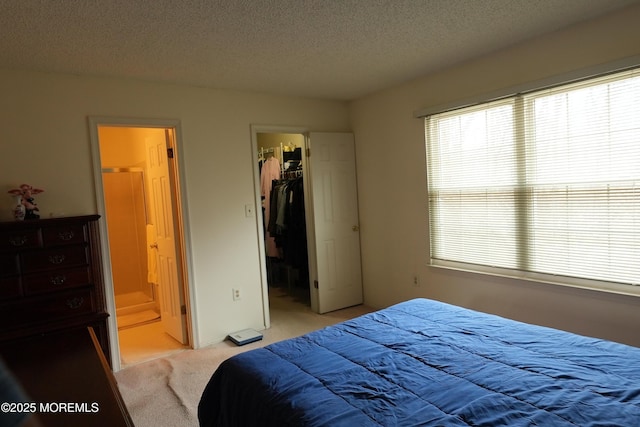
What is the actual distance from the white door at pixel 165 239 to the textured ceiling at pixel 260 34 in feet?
2.59

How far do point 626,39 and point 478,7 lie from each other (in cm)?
95

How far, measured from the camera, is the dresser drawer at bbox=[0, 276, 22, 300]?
8.22 feet

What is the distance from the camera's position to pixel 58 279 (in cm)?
270

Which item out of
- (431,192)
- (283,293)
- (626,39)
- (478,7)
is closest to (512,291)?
(431,192)

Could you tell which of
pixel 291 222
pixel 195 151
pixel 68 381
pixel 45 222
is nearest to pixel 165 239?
pixel 195 151

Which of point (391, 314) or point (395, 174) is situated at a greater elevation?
point (395, 174)

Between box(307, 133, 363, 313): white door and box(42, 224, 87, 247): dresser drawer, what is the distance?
7.11 feet

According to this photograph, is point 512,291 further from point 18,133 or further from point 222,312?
point 18,133

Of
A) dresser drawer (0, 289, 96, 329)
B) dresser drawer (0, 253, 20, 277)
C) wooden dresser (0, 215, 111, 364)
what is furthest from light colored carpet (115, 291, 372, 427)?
dresser drawer (0, 253, 20, 277)

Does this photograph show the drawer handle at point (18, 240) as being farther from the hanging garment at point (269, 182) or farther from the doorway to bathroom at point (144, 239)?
the hanging garment at point (269, 182)

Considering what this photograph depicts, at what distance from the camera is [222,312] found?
12.0 ft

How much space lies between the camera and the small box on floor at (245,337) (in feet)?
11.6

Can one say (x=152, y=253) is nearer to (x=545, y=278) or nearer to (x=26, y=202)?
(x=26, y=202)

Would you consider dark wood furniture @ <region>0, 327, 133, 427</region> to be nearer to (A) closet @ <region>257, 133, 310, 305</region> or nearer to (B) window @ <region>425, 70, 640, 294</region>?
(B) window @ <region>425, 70, 640, 294</region>
